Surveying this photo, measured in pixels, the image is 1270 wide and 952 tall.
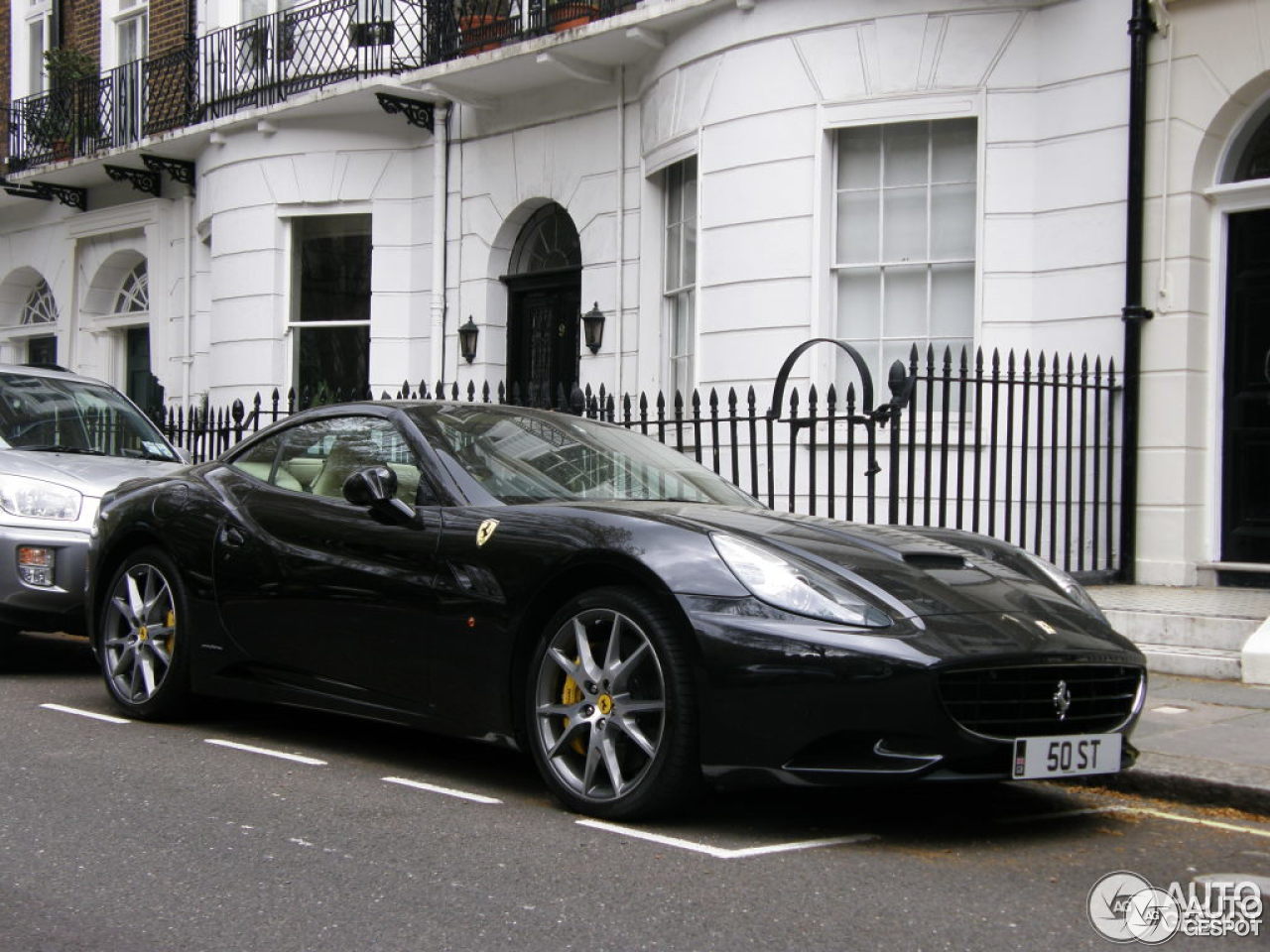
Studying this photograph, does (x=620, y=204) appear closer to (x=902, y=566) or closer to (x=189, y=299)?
(x=189, y=299)

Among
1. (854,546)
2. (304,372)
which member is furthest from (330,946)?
(304,372)

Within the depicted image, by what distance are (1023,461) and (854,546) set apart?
4.82 metres

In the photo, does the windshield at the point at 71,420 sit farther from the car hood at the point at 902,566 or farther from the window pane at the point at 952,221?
the window pane at the point at 952,221

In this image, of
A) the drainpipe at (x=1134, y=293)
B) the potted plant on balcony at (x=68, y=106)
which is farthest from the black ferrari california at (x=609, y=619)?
the potted plant on balcony at (x=68, y=106)

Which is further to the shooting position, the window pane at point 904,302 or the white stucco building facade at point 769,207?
the window pane at point 904,302

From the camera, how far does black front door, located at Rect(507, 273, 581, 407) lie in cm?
1481

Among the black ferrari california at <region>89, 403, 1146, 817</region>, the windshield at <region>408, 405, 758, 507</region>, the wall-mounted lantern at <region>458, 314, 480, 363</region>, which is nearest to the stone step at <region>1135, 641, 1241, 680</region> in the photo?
the black ferrari california at <region>89, 403, 1146, 817</region>

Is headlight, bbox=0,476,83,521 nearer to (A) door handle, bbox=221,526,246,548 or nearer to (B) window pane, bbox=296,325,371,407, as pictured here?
(A) door handle, bbox=221,526,246,548

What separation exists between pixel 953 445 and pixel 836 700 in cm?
663

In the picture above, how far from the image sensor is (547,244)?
49.4 ft

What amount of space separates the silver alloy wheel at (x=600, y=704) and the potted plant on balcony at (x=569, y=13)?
372 inches

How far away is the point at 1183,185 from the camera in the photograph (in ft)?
33.7

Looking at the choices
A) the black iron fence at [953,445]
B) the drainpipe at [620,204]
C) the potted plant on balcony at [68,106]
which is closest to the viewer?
the black iron fence at [953,445]

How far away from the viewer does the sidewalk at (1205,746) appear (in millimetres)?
5676
